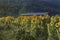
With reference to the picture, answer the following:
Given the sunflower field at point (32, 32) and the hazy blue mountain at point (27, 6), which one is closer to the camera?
the sunflower field at point (32, 32)

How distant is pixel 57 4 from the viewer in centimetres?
1378

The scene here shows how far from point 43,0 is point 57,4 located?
94cm

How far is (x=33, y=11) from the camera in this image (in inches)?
504

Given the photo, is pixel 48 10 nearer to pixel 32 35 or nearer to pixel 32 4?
pixel 32 4

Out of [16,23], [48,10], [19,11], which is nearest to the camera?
[16,23]

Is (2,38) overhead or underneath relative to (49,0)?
underneath

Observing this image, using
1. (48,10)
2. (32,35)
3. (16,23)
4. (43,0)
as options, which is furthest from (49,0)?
(32,35)

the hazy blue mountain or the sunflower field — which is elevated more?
the hazy blue mountain

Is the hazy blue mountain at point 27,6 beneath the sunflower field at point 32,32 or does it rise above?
above

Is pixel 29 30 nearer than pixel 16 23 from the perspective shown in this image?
Yes

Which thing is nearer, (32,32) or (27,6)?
(32,32)

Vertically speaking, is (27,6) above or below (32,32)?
above

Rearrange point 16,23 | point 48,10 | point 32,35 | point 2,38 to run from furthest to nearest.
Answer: point 48,10, point 16,23, point 32,35, point 2,38

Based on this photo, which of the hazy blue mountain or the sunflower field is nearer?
the sunflower field
